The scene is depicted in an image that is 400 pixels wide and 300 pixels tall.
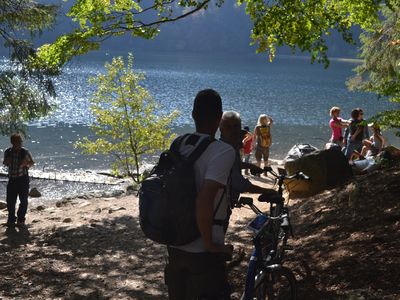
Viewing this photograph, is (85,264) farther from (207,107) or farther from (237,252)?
(207,107)

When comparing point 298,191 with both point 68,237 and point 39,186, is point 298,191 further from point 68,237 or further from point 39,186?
point 39,186

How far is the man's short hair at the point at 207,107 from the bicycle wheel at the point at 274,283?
1353 millimetres

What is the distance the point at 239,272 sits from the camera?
6039mm

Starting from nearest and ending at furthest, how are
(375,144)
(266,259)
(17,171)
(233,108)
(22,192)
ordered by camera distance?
(266,259) < (17,171) < (22,192) < (375,144) < (233,108)

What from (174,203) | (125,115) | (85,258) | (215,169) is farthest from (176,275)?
(125,115)

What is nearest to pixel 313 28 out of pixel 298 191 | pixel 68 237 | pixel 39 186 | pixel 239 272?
pixel 298 191

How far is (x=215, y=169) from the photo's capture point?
9.37 ft

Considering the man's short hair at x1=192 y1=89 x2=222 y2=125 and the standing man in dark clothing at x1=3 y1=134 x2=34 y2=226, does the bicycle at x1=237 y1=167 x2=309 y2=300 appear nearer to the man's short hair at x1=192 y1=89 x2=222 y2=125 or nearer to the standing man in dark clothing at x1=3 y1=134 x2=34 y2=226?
the man's short hair at x1=192 y1=89 x2=222 y2=125

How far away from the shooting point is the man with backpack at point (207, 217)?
2.85 metres

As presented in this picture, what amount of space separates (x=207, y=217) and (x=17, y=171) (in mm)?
7727

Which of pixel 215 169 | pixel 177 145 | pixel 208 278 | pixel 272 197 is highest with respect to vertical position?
pixel 177 145

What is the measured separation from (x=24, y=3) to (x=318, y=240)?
966 centimetres

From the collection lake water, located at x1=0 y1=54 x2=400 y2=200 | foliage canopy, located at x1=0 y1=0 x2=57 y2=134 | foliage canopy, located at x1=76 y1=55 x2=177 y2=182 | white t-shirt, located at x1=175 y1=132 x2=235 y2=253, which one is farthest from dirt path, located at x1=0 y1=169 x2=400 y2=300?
lake water, located at x1=0 y1=54 x2=400 y2=200

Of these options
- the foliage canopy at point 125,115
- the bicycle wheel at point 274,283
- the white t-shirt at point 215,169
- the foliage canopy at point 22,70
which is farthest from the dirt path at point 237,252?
the foliage canopy at point 125,115
